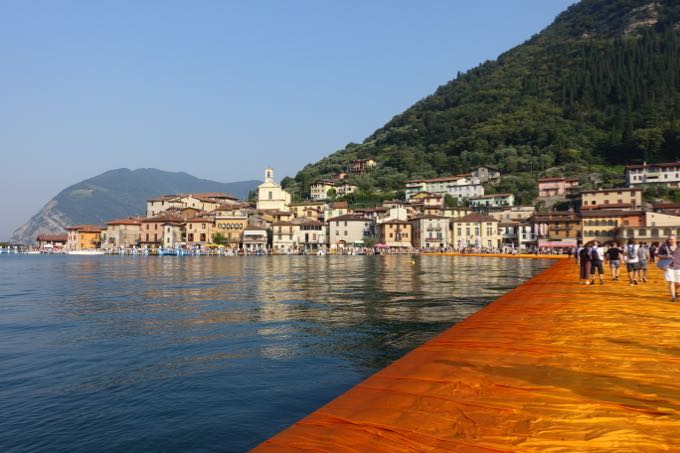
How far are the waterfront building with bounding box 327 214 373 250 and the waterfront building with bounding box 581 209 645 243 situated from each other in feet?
133

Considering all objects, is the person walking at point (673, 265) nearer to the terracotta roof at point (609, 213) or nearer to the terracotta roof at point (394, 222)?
the terracotta roof at point (609, 213)

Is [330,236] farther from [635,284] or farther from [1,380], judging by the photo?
[1,380]

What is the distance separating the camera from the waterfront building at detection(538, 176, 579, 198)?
10019 centimetres

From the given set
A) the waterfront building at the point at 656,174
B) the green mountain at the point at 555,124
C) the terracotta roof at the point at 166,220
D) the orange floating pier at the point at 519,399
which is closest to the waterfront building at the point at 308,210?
the green mountain at the point at 555,124

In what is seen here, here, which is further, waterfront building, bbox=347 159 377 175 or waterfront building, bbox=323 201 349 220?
waterfront building, bbox=347 159 377 175

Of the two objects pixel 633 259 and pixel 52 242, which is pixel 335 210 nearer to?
pixel 633 259

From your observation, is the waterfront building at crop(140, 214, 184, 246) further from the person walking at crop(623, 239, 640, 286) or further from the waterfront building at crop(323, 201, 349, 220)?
the person walking at crop(623, 239, 640, 286)

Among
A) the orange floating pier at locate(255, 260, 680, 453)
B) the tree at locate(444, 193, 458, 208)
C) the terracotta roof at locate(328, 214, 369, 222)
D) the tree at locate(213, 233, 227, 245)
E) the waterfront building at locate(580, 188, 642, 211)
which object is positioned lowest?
the orange floating pier at locate(255, 260, 680, 453)

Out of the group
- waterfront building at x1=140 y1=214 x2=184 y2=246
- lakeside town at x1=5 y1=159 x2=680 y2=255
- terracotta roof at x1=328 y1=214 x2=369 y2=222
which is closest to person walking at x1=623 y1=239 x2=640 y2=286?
lakeside town at x1=5 y1=159 x2=680 y2=255

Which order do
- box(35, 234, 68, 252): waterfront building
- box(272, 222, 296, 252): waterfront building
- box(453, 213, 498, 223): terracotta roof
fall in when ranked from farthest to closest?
box(35, 234, 68, 252): waterfront building, box(272, 222, 296, 252): waterfront building, box(453, 213, 498, 223): terracotta roof

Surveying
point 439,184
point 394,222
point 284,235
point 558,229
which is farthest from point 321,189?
point 558,229

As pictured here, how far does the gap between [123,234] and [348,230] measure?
56.4 m

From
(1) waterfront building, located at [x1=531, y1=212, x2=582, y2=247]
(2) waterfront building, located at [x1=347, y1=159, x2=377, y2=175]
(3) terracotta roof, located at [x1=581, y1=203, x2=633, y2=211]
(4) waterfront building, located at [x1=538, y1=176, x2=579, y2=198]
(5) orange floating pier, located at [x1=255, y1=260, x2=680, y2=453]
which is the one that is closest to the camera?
(5) orange floating pier, located at [x1=255, y1=260, x2=680, y2=453]

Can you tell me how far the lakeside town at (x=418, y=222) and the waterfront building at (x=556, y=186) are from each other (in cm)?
21
